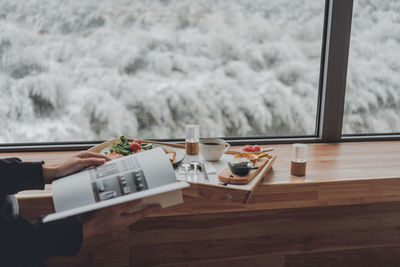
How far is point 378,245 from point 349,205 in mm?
265

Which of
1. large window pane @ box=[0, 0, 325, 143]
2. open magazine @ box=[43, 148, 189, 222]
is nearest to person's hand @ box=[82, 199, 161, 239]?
open magazine @ box=[43, 148, 189, 222]

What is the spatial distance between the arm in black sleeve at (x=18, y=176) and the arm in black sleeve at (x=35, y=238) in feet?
0.58

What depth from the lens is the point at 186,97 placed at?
1.92m

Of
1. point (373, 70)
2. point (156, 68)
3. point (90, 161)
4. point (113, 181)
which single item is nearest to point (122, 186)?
point (113, 181)

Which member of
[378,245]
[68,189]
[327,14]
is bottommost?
[378,245]

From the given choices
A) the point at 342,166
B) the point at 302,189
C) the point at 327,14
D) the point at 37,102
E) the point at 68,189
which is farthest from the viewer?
the point at 327,14

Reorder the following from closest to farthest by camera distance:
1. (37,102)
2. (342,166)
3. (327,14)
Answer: (342,166), (37,102), (327,14)

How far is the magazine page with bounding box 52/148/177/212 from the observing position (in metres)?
0.99

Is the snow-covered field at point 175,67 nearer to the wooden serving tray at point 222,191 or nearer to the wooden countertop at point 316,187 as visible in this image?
the wooden countertop at point 316,187

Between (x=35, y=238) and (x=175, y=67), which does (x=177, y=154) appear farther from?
(x=35, y=238)

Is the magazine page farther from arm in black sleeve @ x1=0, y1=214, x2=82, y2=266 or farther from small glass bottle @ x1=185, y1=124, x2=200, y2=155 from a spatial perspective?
small glass bottle @ x1=185, y1=124, x2=200, y2=155

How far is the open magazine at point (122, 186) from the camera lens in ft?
3.15

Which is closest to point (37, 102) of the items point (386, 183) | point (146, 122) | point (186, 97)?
point (146, 122)

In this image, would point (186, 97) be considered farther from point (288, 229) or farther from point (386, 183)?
point (386, 183)
